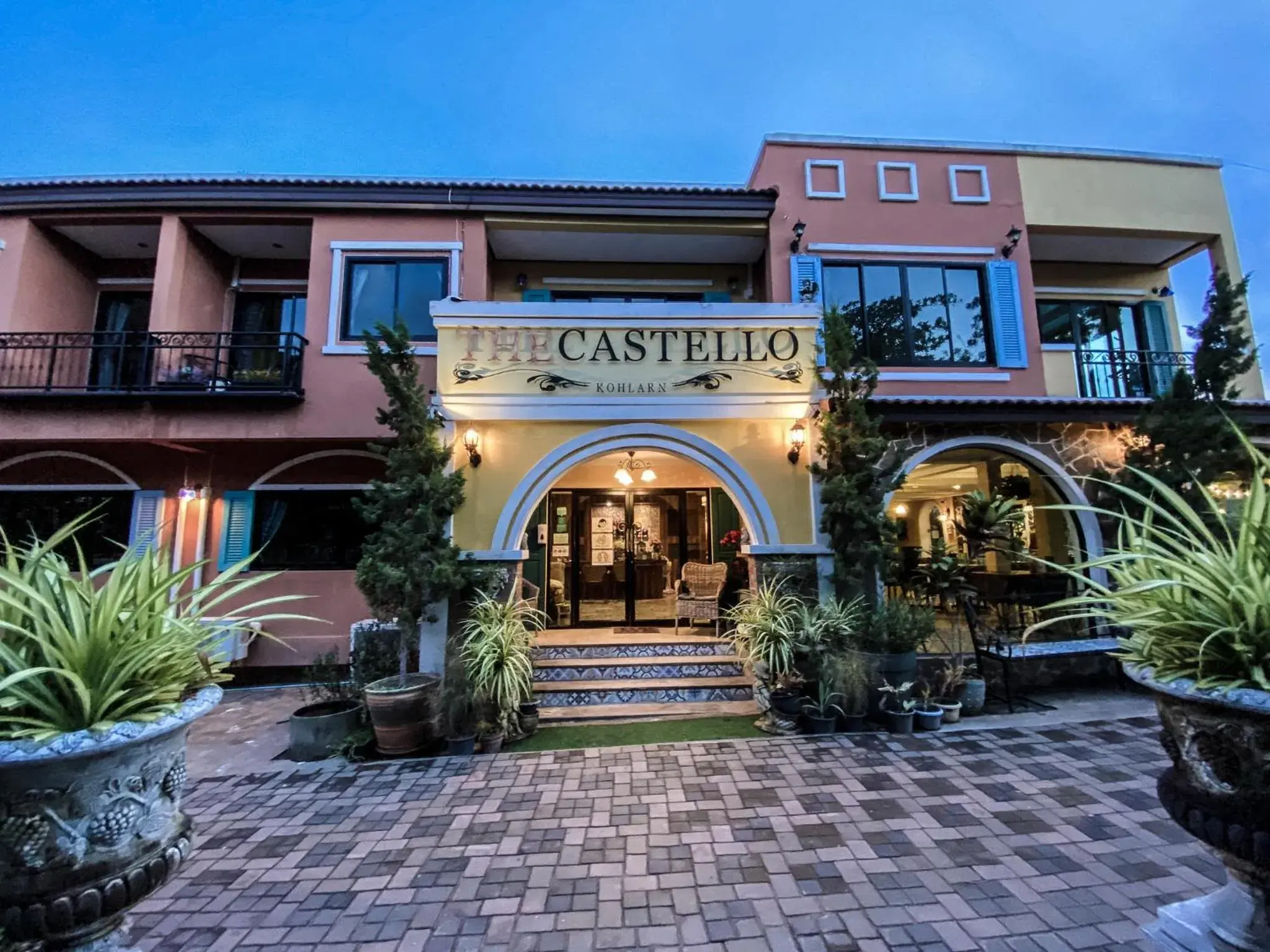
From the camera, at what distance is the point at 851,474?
6270mm

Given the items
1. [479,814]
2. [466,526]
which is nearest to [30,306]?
[466,526]

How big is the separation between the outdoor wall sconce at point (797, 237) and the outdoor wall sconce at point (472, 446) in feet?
17.9

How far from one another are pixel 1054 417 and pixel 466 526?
736 cm

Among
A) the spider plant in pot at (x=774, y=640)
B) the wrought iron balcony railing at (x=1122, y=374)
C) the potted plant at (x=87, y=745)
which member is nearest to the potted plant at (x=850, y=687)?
the spider plant in pot at (x=774, y=640)

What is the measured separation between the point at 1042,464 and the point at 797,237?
4.59 meters

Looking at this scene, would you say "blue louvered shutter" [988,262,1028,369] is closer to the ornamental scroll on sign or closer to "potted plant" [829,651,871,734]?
the ornamental scroll on sign

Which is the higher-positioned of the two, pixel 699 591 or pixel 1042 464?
pixel 1042 464

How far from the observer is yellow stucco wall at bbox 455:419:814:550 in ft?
21.6

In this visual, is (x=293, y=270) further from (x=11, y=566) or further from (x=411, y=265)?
(x=11, y=566)

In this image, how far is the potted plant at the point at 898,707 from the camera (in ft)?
18.1

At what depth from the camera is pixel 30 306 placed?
7.99 metres

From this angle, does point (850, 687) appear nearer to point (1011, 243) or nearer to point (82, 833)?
point (82, 833)

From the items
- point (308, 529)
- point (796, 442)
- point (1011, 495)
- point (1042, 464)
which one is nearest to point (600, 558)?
point (796, 442)

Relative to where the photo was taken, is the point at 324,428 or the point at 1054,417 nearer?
the point at 1054,417
